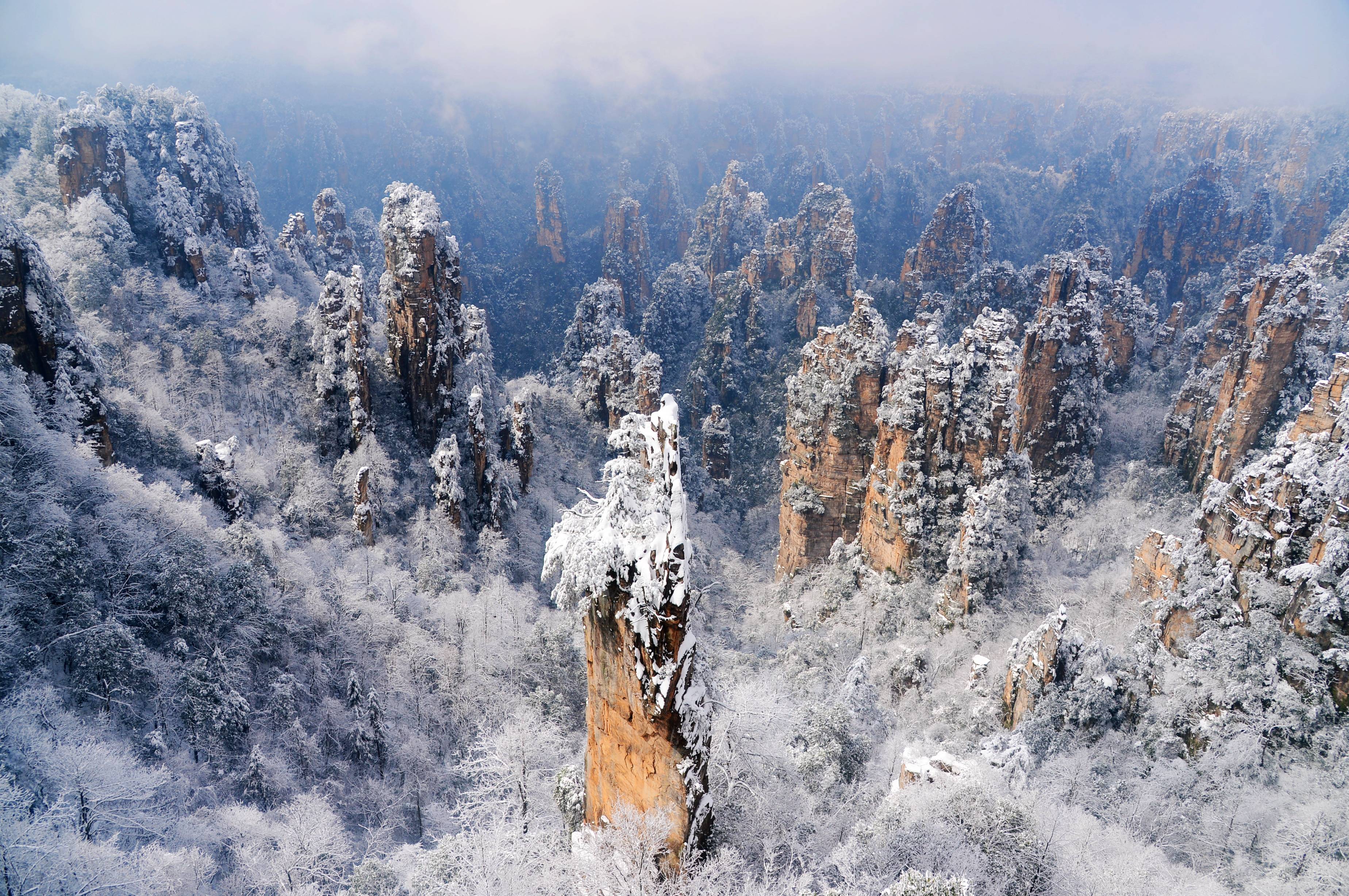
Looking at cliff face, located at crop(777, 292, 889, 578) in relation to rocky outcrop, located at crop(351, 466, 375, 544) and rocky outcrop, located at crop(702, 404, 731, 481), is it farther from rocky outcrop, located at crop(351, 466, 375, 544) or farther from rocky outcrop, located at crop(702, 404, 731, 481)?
rocky outcrop, located at crop(351, 466, 375, 544)

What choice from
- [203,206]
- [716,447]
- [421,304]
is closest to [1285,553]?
[421,304]

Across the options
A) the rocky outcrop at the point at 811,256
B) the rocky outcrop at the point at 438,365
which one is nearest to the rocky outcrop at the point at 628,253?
the rocky outcrop at the point at 811,256

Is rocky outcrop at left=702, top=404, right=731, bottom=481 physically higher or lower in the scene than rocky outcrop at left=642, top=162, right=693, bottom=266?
lower

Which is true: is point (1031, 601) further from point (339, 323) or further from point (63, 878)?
point (339, 323)

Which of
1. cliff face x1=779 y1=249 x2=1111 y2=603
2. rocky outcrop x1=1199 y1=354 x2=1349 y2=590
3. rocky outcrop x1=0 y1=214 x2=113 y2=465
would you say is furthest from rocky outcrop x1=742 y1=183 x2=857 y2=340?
rocky outcrop x1=0 y1=214 x2=113 y2=465

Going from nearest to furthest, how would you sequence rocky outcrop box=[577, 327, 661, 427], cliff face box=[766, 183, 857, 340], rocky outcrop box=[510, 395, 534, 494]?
1. rocky outcrop box=[510, 395, 534, 494]
2. rocky outcrop box=[577, 327, 661, 427]
3. cliff face box=[766, 183, 857, 340]

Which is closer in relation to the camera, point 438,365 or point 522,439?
point 438,365

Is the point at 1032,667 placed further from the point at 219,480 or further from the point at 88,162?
the point at 88,162
